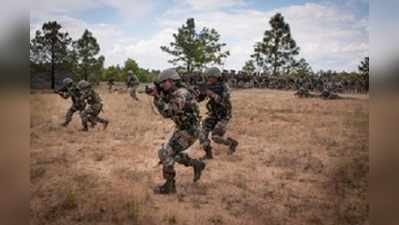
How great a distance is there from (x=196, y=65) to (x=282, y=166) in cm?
312

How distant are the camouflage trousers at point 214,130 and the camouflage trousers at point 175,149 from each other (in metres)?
1.80

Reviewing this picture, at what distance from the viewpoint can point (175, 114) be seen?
5.75 m

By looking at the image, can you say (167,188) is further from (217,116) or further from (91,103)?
(91,103)

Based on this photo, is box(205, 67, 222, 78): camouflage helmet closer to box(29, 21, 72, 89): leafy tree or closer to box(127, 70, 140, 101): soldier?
box(29, 21, 72, 89): leafy tree

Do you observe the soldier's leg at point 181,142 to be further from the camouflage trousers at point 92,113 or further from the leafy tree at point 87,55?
the camouflage trousers at point 92,113

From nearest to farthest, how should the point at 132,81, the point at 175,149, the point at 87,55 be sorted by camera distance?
the point at 175,149, the point at 87,55, the point at 132,81

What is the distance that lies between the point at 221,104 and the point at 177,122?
2055 mm

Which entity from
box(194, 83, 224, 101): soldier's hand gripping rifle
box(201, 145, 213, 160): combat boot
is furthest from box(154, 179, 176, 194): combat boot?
box(201, 145, 213, 160): combat boot

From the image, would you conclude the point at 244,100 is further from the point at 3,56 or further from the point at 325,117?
the point at 3,56

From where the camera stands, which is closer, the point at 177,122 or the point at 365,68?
the point at 177,122

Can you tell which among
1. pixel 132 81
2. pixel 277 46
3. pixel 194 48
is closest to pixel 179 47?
pixel 194 48

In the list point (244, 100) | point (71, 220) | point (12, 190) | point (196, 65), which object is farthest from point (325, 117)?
point (12, 190)

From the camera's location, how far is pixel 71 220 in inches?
206

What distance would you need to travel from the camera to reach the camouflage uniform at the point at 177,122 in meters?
5.71
